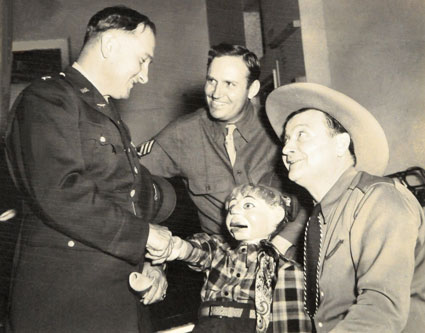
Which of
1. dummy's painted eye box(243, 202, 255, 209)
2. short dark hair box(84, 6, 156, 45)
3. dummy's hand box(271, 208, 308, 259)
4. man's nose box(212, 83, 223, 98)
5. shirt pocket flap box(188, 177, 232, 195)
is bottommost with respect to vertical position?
dummy's hand box(271, 208, 308, 259)

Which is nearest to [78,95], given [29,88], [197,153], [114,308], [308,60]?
[29,88]

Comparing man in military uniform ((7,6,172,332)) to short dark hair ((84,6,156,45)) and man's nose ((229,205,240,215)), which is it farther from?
man's nose ((229,205,240,215))

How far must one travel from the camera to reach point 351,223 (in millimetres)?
1584

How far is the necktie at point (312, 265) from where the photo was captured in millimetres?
1663

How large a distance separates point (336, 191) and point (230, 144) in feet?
3.48

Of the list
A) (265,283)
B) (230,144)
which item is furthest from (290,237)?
(230,144)

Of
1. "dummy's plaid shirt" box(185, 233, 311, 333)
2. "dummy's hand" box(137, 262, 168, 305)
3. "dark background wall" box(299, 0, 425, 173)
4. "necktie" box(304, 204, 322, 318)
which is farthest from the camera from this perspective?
"dark background wall" box(299, 0, 425, 173)

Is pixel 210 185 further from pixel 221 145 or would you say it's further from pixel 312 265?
pixel 312 265

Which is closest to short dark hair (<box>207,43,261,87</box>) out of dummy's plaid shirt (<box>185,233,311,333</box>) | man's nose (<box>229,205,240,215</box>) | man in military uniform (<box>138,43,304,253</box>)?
man in military uniform (<box>138,43,304,253</box>)

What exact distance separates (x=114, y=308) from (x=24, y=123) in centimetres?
74

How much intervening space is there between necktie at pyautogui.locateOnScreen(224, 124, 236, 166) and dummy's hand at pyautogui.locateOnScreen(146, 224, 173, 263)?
0.91m

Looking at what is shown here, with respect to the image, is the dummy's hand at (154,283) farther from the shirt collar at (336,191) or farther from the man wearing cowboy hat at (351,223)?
the shirt collar at (336,191)

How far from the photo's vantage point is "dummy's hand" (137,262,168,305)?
6.20 feet

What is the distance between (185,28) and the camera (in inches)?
217
